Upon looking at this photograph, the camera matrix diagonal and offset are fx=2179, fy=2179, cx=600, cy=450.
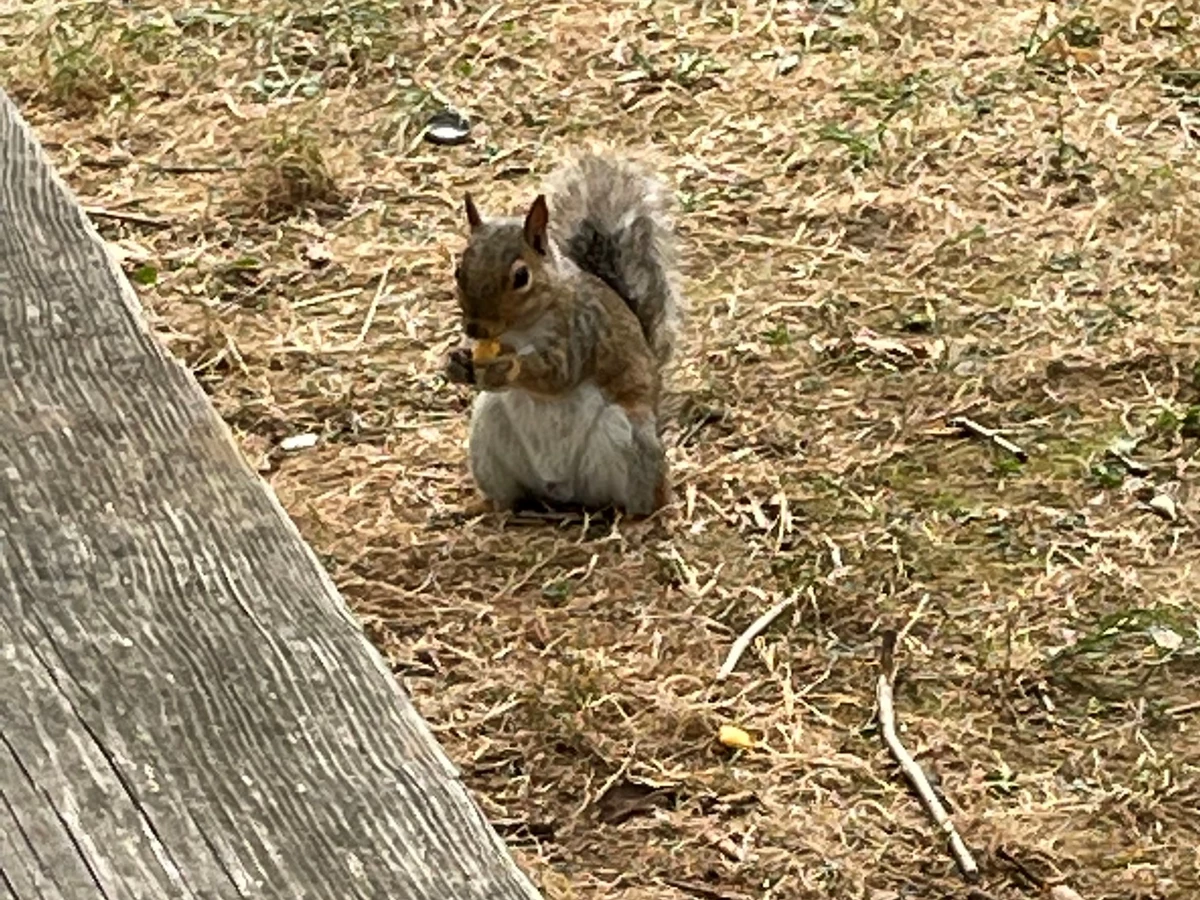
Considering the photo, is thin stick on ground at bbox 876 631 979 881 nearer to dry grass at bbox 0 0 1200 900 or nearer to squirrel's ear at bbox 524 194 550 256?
dry grass at bbox 0 0 1200 900

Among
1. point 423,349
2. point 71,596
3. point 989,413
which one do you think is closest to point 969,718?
point 989,413

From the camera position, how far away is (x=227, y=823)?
1068 millimetres

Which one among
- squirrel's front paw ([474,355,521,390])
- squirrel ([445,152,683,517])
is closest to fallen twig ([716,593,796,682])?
squirrel ([445,152,683,517])

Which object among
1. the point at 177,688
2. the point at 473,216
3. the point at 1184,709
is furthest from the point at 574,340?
the point at 177,688

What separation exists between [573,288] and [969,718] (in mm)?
917

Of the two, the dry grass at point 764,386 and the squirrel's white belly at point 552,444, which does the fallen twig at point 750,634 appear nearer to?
the dry grass at point 764,386

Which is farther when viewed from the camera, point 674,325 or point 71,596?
point 674,325

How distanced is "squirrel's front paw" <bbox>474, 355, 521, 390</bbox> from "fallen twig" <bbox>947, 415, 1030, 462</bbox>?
816 mm

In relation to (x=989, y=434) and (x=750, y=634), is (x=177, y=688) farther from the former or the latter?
(x=989, y=434)

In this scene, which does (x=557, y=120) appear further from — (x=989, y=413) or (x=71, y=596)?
(x=71, y=596)

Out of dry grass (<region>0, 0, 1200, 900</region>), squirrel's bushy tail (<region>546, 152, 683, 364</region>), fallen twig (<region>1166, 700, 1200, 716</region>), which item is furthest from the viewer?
squirrel's bushy tail (<region>546, 152, 683, 364</region>)

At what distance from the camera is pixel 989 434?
3.58 meters

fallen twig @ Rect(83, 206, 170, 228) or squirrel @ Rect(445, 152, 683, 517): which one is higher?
squirrel @ Rect(445, 152, 683, 517)

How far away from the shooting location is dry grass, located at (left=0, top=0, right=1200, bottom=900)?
277cm
